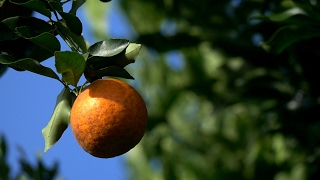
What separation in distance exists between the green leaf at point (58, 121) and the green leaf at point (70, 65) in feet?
0.09

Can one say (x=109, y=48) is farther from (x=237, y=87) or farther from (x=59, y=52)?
(x=237, y=87)

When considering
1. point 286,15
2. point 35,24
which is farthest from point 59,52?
point 286,15

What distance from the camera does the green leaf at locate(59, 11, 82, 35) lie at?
0.91m

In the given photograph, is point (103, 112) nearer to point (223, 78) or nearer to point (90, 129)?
point (90, 129)

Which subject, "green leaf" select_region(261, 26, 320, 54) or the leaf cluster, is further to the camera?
"green leaf" select_region(261, 26, 320, 54)

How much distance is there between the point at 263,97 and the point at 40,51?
3.09ft

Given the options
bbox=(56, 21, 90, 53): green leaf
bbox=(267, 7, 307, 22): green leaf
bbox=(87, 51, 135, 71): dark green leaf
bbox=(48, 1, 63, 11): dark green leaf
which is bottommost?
bbox=(267, 7, 307, 22): green leaf

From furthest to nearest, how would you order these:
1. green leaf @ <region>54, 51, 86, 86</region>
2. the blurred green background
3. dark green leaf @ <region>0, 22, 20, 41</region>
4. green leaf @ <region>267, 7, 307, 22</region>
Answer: the blurred green background → green leaf @ <region>267, 7, 307, 22</region> → dark green leaf @ <region>0, 22, 20, 41</region> → green leaf @ <region>54, 51, 86, 86</region>

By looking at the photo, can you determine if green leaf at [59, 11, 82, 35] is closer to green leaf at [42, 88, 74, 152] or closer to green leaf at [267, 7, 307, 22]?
green leaf at [42, 88, 74, 152]

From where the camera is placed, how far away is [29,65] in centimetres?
88

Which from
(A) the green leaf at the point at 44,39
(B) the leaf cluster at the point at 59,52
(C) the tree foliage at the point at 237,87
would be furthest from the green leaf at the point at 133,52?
(C) the tree foliage at the point at 237,87

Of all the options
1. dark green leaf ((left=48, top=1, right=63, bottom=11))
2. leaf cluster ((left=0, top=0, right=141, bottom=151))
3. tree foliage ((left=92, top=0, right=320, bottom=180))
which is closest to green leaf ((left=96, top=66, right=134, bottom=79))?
leaf cluster ((left=0, top=0, right=141, bottom=151))

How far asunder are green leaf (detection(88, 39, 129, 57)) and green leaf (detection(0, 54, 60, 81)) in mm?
73

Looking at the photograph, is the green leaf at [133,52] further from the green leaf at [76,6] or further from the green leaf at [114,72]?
the green leaf at [76,6]
